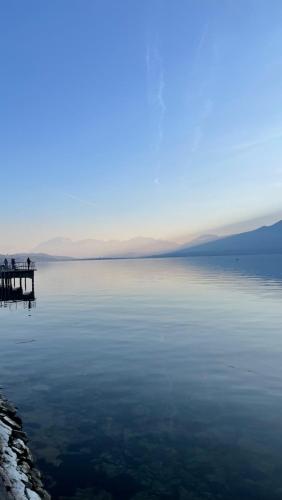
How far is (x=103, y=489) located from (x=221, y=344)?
18.3 m

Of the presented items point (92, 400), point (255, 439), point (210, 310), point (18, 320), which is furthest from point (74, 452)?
point (210, 310)

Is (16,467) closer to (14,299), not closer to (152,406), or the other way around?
(152,406)

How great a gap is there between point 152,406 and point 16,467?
713 centimetres

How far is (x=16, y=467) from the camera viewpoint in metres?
11.0

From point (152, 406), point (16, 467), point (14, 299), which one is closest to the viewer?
point (16, 467)

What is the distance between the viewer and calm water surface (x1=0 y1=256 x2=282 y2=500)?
11469mm

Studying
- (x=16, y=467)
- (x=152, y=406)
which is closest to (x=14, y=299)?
(x=152, y=406)

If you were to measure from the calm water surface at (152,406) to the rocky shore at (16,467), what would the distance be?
52cm

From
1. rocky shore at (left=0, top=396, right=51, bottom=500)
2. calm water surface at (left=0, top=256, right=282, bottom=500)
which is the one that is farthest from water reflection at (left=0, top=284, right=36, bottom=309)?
rocky shore at (left=0, top=396, right=51, bottom=500)

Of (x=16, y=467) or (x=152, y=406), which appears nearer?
(x=16, y=467)

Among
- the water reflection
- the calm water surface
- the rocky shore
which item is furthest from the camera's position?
the water reflection

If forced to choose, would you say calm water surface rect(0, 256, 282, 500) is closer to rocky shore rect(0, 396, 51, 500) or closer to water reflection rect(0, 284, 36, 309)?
rocky shore rect(0, 396, 51, 500)

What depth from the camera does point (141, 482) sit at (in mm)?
11320

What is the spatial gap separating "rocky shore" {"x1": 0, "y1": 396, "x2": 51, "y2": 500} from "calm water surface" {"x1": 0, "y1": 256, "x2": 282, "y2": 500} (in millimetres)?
515
